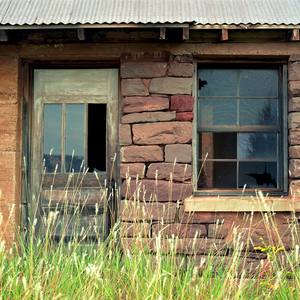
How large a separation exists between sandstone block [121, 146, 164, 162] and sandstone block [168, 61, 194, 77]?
79 centimetres

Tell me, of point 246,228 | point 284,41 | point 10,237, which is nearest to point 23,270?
point 10,237

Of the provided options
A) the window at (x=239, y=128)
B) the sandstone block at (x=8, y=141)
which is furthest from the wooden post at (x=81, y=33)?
the window at (x=239, y=128)

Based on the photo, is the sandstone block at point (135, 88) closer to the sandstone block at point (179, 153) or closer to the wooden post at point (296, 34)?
the sandstone block at point (179, 153)

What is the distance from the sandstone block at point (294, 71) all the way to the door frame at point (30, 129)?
1.82m

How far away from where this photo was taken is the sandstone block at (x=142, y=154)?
5496 millimetres

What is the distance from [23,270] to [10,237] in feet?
5.43

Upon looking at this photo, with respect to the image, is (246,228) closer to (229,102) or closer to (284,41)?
(229,102)

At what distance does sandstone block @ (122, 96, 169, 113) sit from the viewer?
553cm

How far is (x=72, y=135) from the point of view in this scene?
587cm

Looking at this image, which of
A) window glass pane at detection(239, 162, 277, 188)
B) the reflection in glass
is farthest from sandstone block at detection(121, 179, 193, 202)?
window glass pane at detection(239, 162, 277, 188)

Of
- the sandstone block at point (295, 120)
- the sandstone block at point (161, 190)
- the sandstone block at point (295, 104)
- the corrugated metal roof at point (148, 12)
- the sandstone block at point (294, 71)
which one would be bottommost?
the sandstone block at point (161, 190)

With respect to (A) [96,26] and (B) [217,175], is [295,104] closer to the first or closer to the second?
(B) [217,175]

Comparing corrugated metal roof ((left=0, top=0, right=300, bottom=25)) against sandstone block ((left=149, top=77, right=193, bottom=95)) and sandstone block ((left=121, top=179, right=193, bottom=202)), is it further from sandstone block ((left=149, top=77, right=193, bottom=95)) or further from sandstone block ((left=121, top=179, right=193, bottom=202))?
sandstone block ((left=121, top=179, right=193, bottom=202))

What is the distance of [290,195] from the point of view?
5449 mm
